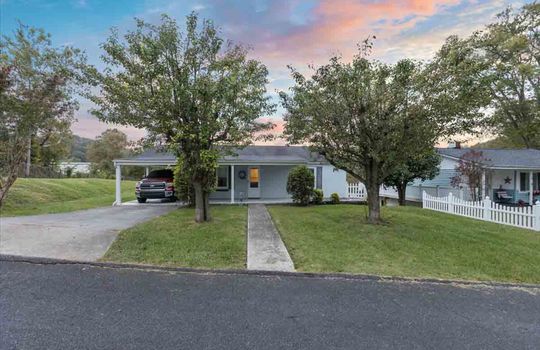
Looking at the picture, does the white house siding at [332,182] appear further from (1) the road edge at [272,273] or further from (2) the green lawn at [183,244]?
(1) the road edge at [272,273]

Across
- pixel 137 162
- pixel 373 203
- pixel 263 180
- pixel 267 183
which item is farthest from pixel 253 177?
pixel 373 203

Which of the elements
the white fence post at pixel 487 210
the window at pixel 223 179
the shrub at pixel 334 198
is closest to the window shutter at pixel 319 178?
the shrub at pixel 334 198

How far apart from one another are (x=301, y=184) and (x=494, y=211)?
24.9 ft

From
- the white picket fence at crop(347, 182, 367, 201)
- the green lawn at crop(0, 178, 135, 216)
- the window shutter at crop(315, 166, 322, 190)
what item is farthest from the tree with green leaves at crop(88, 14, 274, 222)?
the white picket fence at crop(347, 182, 367, 201)

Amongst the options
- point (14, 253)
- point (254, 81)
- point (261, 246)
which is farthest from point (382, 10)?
point (14, 253)

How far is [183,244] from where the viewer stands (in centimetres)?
748

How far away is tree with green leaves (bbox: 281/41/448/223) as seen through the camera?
881cm

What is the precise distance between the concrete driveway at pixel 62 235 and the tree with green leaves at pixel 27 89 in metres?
4.18

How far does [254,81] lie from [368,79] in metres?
3.09

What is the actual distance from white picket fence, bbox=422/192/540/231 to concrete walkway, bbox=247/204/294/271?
8255mm

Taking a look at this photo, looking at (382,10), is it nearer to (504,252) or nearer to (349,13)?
(349,13)

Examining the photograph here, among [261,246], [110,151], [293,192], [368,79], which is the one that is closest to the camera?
[261,246]

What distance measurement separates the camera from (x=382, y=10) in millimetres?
11094

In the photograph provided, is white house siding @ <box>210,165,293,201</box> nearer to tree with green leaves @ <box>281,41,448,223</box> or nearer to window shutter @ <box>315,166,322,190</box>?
window shutter @ <box>315,166,322,190</box>
